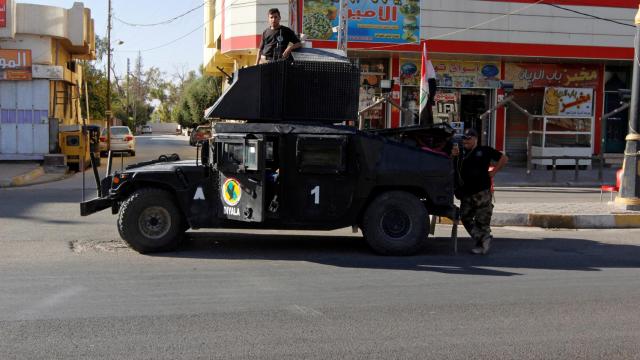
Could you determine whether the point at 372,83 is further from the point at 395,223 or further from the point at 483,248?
the point at 395,223

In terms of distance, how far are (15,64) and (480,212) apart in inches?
788

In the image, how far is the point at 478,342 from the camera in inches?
211

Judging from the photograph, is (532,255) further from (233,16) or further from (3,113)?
(3,113)

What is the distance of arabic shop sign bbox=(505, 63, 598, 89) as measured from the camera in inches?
1015

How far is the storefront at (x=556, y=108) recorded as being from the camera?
25312 mm

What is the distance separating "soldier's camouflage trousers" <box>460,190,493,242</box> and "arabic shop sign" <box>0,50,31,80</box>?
19636mm

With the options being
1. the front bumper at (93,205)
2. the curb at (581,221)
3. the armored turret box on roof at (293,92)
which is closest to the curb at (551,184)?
the curb at (581,221)

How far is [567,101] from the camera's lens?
25297mm

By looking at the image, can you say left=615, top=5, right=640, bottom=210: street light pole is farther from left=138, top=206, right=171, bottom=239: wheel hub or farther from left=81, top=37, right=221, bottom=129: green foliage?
left=81, top=37, right=221, bottom=129: green foliage

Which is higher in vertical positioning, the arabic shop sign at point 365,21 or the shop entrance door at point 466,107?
the arabic shop sign at point 365,21

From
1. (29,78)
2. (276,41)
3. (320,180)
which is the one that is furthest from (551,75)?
(320,180)

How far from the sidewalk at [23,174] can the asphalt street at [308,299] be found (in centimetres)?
951

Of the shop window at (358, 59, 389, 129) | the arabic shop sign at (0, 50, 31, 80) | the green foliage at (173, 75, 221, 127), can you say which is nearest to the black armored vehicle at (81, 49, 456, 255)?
the shop window at (358, 59, 389, 129)

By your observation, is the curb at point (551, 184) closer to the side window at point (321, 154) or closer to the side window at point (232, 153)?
the side window at point (321, 154)
